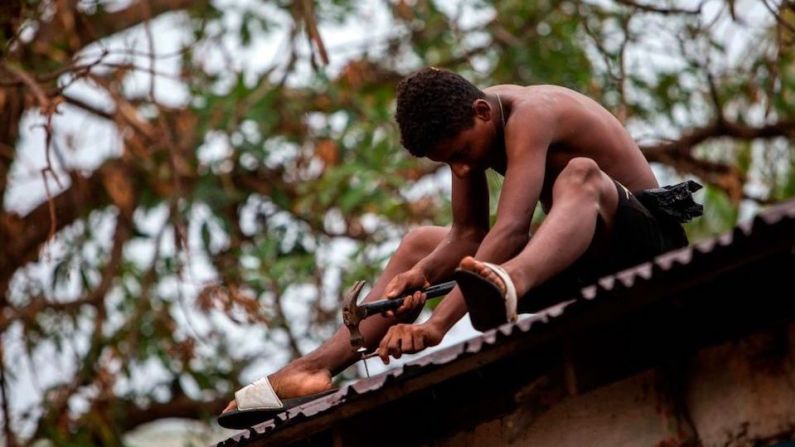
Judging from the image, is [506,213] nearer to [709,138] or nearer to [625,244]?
[625,244]

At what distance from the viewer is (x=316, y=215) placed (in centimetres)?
1221

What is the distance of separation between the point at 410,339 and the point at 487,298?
0.41m

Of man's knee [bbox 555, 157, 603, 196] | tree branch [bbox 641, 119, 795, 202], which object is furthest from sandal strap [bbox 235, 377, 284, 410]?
tree branch [bbox 641, 119, 795, 202]

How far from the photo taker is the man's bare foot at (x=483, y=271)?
196 inches

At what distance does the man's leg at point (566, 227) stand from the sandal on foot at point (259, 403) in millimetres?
1134

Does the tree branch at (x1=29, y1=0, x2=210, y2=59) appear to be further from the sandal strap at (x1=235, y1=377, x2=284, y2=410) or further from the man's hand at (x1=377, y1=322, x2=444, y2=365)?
the man's hand at (x1=377, y1=322, x2=444, y2=365)

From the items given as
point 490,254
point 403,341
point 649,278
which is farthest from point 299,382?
point 649,278

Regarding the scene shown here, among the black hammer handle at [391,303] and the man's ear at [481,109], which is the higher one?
the man's ear at [481,109]

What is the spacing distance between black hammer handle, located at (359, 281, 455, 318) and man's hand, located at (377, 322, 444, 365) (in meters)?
0.41

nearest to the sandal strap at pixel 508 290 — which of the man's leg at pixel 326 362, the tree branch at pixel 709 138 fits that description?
the man's leg at pixel 326 362

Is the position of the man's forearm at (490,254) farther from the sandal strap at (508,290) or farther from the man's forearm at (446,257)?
the man's forearm at (446,257)

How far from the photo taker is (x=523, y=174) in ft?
18.4

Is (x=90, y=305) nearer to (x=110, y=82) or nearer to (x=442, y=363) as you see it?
(x=110, y=82)

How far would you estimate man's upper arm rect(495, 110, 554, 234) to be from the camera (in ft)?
18.3
